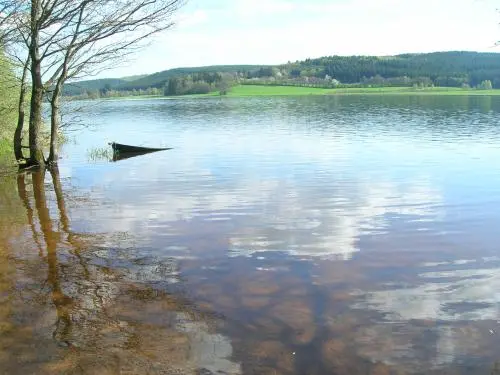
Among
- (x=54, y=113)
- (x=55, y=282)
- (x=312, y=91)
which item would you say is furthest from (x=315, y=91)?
(x=55, y=282)

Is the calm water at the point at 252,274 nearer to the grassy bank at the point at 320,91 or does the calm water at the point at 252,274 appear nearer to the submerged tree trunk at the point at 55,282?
the submerged tree trunk at the point at 55,282

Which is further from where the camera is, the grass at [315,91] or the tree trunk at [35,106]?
the grass at [315,91]

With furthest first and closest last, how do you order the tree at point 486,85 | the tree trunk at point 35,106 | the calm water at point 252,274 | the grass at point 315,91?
the grass at point 315,91 → the tree at point 486,85 → the tree trunk at point 35,106 → the calm water at point 252,274

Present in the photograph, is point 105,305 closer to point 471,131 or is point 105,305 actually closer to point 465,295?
point 465,295

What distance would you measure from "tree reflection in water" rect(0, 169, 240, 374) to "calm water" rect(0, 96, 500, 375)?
32 mm

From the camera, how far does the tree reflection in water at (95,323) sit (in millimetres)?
6930

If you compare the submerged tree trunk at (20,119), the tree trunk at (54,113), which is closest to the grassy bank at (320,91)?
the tree trunk at (54,113)

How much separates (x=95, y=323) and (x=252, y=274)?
3.68 meters

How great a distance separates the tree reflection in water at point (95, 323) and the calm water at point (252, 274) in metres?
0.03

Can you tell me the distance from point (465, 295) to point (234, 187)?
13698mm

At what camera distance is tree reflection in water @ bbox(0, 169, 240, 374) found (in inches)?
273

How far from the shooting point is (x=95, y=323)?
8.15 metres

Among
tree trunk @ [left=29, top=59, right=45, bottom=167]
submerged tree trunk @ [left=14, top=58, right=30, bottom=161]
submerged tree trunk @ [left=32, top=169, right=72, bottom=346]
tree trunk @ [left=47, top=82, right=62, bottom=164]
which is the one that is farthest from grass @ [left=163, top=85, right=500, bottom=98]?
submerged tree trunk @ [left=32, top=169, right=72, bottom=346]

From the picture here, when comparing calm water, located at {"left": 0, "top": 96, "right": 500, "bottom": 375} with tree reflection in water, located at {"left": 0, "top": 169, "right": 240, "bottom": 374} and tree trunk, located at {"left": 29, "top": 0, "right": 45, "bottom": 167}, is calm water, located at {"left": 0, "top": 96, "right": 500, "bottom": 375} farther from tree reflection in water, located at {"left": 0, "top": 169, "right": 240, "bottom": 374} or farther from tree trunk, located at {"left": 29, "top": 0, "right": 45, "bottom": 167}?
tree trunk, located at {"left": 29, "top": 0, "right": 45, "bottom": 167}
